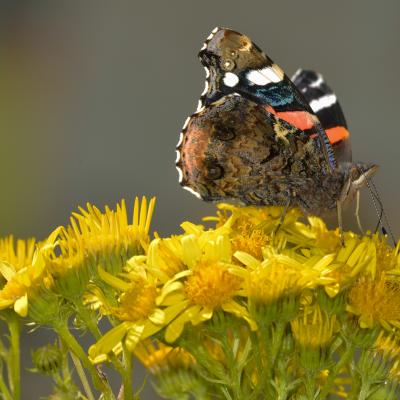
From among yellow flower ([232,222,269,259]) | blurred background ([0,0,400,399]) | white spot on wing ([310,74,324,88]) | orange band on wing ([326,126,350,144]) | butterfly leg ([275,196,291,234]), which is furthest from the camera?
blurred background ([0,0,400,399])

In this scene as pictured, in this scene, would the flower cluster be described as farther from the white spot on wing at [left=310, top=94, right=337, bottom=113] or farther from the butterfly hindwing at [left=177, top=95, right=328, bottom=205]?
the white spot on wing at [left=310, top=94, right=337, bottom=113]

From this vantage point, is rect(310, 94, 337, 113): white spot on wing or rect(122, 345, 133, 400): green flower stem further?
rect(310, 94, 337, 113): white spot on wing

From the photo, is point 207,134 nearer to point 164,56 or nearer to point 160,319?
point 160,319

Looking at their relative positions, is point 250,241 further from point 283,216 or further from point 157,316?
point 157,316

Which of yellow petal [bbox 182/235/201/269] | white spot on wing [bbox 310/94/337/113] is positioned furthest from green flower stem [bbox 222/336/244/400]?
white spot on wing [bbox 310/94/337/113]

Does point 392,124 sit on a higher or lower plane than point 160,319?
lower

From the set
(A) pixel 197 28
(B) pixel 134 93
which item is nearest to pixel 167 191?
(B) pixel 134 93
